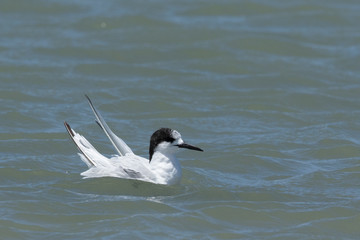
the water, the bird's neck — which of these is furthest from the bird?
the water

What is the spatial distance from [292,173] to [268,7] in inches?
380

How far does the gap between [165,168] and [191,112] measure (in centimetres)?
384

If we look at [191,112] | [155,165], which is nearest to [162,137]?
[155,165]

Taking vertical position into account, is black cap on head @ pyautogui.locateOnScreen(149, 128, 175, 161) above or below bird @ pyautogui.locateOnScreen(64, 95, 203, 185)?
above

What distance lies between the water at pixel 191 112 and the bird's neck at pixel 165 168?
4.6 inches

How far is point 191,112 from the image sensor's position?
13859 millimetres

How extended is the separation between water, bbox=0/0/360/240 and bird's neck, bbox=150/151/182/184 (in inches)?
4.6

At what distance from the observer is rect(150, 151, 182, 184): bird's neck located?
10.1 metres

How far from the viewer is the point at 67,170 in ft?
36.0

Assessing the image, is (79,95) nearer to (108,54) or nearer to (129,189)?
(108,54)

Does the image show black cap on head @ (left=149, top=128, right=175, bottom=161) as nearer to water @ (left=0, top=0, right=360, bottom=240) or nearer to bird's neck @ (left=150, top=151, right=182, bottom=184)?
bird's neck @ (left=150, top=151, right=182, bottom=184)

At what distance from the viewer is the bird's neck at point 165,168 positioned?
10078 millimetres

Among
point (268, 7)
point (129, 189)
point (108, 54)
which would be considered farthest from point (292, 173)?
point (268, 7)

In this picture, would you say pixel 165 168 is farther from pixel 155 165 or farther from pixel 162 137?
pixel 162 137
